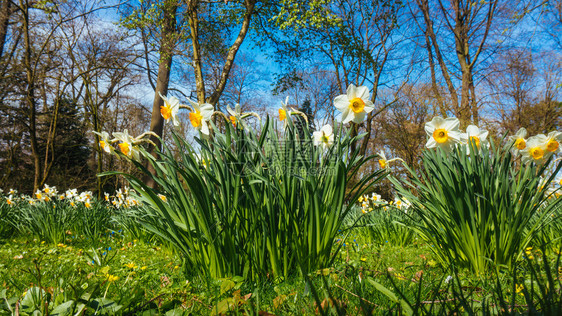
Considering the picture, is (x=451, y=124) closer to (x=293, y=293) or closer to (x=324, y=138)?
(x=324, y=138)

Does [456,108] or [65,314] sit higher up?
[456,108]

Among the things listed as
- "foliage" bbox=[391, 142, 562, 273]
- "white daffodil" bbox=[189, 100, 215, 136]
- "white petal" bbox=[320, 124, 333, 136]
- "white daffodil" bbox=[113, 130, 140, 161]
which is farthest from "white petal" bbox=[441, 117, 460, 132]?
"white daffodil" bbox=[113, 130, 140, 161]

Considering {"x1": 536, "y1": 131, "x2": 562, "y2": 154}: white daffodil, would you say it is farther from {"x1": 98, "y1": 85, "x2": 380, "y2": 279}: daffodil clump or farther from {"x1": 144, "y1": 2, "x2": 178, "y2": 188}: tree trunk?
{"x1": 144, "y1": 2, "x2": 178, "y2": 188}: tree trunk

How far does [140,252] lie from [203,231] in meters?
2.07

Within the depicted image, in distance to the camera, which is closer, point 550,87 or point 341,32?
point 341,32

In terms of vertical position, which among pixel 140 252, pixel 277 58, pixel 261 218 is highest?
pixel 277 58

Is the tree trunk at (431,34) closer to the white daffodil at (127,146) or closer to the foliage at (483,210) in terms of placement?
the foliage at (483,210)

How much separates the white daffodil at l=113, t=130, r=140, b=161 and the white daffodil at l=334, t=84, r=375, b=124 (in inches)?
43.9

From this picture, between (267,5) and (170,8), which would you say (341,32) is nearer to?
(267,5)

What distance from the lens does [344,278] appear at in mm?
1471

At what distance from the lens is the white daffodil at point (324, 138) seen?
1.79m

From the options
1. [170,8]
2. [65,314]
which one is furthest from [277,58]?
[65,314]

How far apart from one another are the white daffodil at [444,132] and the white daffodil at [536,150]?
1.69ft

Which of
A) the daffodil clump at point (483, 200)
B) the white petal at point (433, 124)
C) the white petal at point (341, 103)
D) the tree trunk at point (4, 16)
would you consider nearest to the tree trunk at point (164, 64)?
the tree trunk at point (4, 16)
